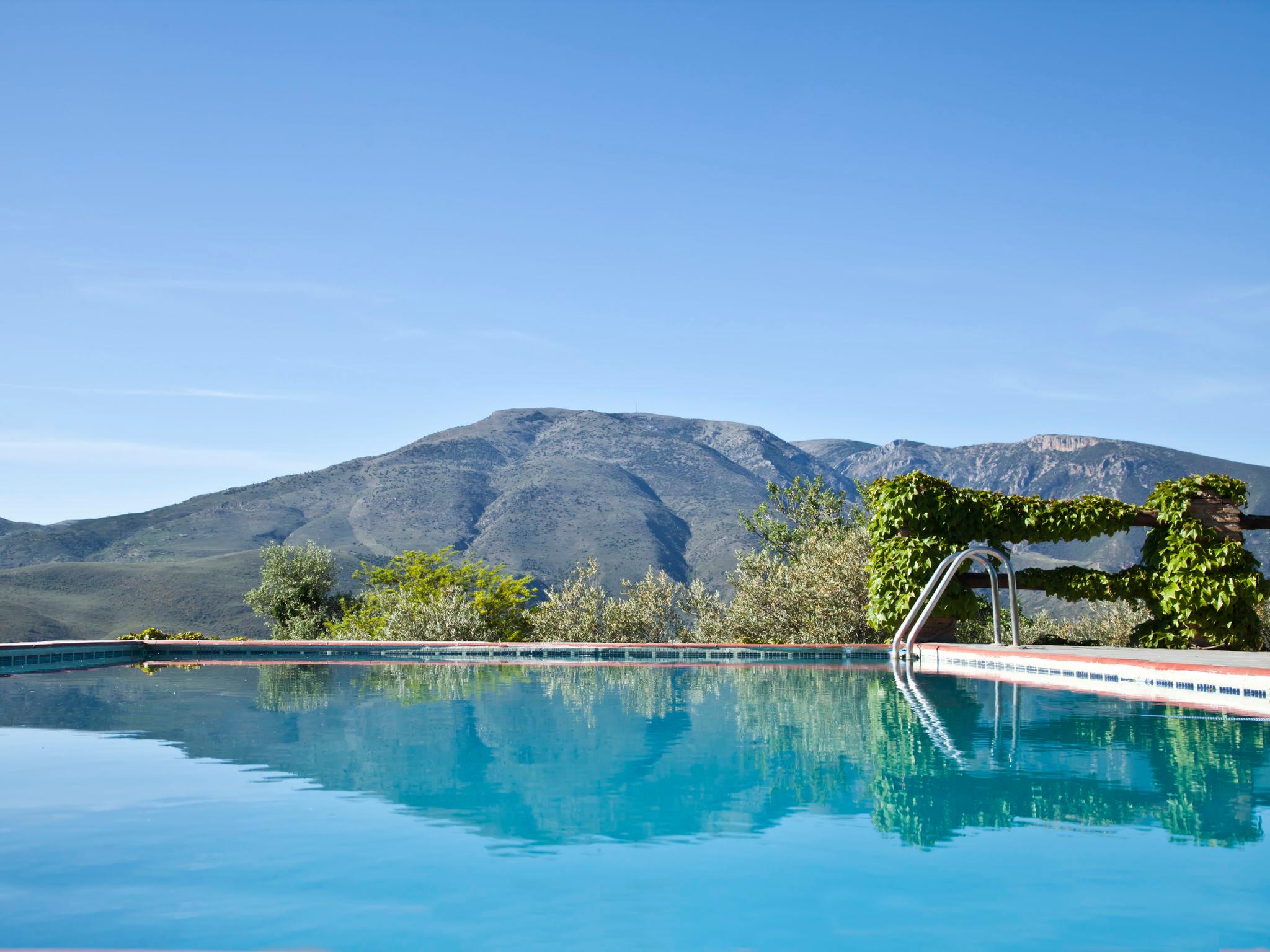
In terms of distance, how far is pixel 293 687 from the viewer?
11797 millimetres

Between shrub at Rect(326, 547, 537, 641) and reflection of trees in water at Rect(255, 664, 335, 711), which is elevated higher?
shrub at Rect(326, 547, 537, 641)

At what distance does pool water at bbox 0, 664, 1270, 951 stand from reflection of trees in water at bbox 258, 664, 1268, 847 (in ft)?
0.12

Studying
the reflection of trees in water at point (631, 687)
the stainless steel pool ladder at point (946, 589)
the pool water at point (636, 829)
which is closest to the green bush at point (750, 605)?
the stainless steel pool ladder at point (946, 589)

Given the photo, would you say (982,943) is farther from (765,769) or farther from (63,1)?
(63,1)

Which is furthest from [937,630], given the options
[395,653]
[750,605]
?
[395,653]

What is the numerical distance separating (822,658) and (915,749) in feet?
24.0

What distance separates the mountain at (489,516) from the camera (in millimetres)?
67062

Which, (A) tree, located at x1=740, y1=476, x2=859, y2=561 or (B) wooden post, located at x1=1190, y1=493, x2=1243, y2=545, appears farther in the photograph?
(A) tree, located at x1=740, y1=476, x2=859, y2=561

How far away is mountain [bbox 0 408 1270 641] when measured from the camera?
67062mm

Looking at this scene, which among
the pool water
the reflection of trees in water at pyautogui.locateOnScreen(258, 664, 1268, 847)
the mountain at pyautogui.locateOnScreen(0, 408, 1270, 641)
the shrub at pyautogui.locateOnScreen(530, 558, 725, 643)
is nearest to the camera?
the pool water

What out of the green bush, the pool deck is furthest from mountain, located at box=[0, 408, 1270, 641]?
the green bush

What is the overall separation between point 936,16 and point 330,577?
1562 centimetres

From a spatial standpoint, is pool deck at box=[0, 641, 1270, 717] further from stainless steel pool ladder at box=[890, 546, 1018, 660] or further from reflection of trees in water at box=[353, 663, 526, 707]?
reflection of trees in water at box=[353, 663, 526, 707]

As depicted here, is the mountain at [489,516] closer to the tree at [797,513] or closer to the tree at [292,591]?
the tree at [292,591]
